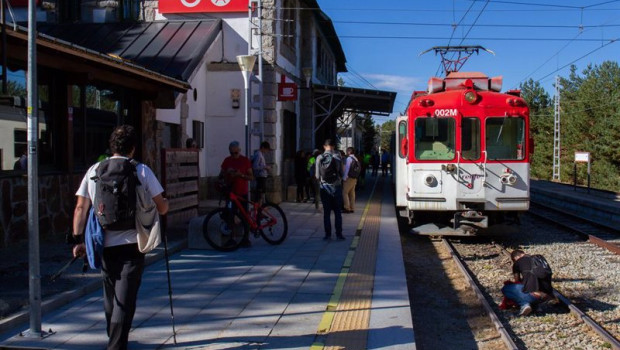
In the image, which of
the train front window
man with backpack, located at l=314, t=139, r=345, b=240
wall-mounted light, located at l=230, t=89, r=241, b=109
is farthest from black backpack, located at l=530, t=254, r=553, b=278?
wall-mounted light, located at l=230, t=89, r=241, b=109

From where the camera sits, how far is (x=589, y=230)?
14664 mm

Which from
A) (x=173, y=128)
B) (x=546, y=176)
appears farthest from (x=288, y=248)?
(x=546, y=176)

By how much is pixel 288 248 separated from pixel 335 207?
1.17 meters

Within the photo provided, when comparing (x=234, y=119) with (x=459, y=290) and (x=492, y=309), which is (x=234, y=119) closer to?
(x=459, y=290)

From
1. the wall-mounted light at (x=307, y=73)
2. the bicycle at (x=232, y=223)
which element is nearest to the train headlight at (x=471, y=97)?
the bicycle at (x=232, y=223)

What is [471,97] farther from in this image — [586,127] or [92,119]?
[586,127]

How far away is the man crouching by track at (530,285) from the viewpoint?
6.99m

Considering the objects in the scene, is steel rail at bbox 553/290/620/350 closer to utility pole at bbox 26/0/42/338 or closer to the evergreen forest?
utility pole at bbox 26/0/42/338

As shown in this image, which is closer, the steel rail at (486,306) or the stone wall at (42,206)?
the steel rail at (486,306)

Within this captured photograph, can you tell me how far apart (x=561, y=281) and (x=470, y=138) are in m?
3.62

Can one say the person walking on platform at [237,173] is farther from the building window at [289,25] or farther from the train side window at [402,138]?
the building window at [289,25]

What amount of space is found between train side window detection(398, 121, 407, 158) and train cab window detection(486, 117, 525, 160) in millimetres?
1577

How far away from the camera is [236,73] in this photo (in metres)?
17.7

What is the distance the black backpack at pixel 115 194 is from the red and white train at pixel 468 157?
313 inches
